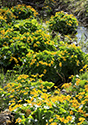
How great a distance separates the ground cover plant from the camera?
284cm

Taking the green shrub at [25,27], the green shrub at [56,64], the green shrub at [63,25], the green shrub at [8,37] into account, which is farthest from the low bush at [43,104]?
the green shrub at [63,25]

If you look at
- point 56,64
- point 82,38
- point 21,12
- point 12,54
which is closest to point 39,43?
point 12,54

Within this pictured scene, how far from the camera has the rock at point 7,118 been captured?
2609 millimetres

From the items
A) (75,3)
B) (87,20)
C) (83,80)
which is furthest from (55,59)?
(75,3)

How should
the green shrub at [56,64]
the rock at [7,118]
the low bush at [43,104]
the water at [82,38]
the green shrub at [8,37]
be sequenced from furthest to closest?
the water at [82,38], the green shrub at [8,37], the green shrub at [56,64], the low bush at [43,104], the rock at [7,118]

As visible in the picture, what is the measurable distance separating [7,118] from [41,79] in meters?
1.54

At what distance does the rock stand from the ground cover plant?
69 millimetres

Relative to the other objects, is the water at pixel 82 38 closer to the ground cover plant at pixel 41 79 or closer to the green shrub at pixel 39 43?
the ground cover plant at pixel 41 79

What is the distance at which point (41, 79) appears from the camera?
→ 161 inches

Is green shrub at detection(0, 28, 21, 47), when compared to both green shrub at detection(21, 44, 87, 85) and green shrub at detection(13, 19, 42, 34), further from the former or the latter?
green shrub at detection(21, 44, 87, 85)

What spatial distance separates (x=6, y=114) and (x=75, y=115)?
114 cm

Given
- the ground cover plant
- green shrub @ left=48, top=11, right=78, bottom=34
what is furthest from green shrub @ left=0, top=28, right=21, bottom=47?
green shrub @ left=48, top=11, right=78, bottom=34

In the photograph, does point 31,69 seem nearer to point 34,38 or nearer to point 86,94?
point 34,38

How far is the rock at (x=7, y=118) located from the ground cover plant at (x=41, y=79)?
7 cm
